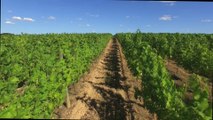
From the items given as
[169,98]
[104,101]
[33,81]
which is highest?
[33,81]

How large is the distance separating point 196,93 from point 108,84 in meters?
8.23

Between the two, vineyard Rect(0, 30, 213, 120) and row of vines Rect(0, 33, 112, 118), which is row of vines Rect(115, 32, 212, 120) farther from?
row of vines Rect(0, 33, 112, 118)

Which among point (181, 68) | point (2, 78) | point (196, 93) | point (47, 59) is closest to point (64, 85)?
point (47, 59)

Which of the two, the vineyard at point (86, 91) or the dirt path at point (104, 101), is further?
the dirt path at point (104, 101)

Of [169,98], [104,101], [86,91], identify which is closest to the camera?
[169,98]

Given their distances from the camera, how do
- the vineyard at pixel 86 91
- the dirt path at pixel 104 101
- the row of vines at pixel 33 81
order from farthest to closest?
1. the dirt path at pixel 104 101
2. the row of vines at pixel 33 81
3. the vineyard at pixel 86 91

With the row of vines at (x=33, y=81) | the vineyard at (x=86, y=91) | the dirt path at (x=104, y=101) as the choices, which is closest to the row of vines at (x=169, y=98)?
the vineyard at (x=86, y=91)

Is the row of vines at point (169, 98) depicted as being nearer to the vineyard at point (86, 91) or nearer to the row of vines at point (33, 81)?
the vineyard at point (86, 91)

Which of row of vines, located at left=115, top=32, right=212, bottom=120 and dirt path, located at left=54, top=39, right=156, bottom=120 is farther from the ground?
row of vines, located at left=115, top=32, right=212, bottom=120

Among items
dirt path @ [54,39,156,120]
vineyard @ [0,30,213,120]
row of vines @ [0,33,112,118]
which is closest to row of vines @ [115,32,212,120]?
vineyard @ [0,30,213,120]

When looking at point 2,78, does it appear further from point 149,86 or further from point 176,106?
point 176,106

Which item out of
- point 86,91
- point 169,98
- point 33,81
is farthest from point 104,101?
point 169,98

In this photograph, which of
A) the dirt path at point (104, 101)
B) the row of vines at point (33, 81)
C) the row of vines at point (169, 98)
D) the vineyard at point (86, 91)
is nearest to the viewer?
the row of vines at point (169, 98)

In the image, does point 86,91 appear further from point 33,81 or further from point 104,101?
point 33,81
